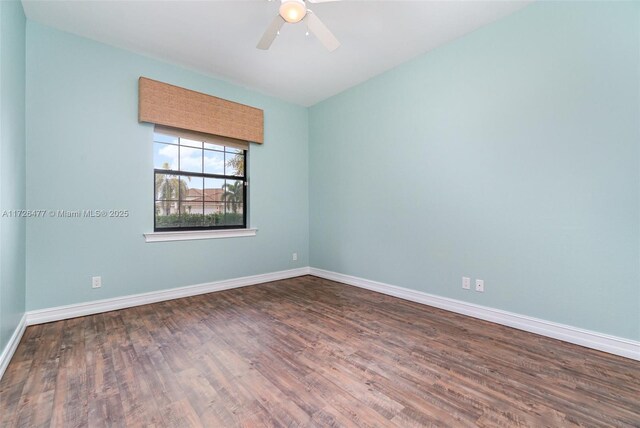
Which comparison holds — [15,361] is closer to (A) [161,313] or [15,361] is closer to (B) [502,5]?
(A) [161,313]

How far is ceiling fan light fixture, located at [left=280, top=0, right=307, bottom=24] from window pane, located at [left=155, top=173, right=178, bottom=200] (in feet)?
7.78

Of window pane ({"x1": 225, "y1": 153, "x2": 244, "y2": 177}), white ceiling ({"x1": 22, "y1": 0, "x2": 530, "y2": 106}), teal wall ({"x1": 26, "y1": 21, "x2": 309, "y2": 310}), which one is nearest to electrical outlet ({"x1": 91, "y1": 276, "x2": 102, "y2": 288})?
teal wall ({"x1": 26, "y1": 21, "x2": 309, "y2": 310})

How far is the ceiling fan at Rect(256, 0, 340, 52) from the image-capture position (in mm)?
1931

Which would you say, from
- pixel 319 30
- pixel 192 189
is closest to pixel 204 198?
pixel 192 189

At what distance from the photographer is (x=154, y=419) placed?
4.62 feet

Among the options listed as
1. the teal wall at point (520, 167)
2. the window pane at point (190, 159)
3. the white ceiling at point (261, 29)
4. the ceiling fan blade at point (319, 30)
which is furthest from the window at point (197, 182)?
the ceiling fan blade at point (319, 30)

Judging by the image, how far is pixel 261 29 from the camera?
8.98 feet

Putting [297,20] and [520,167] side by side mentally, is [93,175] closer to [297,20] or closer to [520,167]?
[297,20]

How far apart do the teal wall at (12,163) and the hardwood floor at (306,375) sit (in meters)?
0.38

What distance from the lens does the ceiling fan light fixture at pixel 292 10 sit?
6.27ft

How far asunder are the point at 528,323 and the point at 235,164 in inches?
151

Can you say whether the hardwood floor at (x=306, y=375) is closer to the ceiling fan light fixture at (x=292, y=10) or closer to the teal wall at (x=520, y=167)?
the teal wall at (x=520, y=167)

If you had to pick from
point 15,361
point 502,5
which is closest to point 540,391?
point 502,5

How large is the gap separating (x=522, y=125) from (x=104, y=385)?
3675mm
